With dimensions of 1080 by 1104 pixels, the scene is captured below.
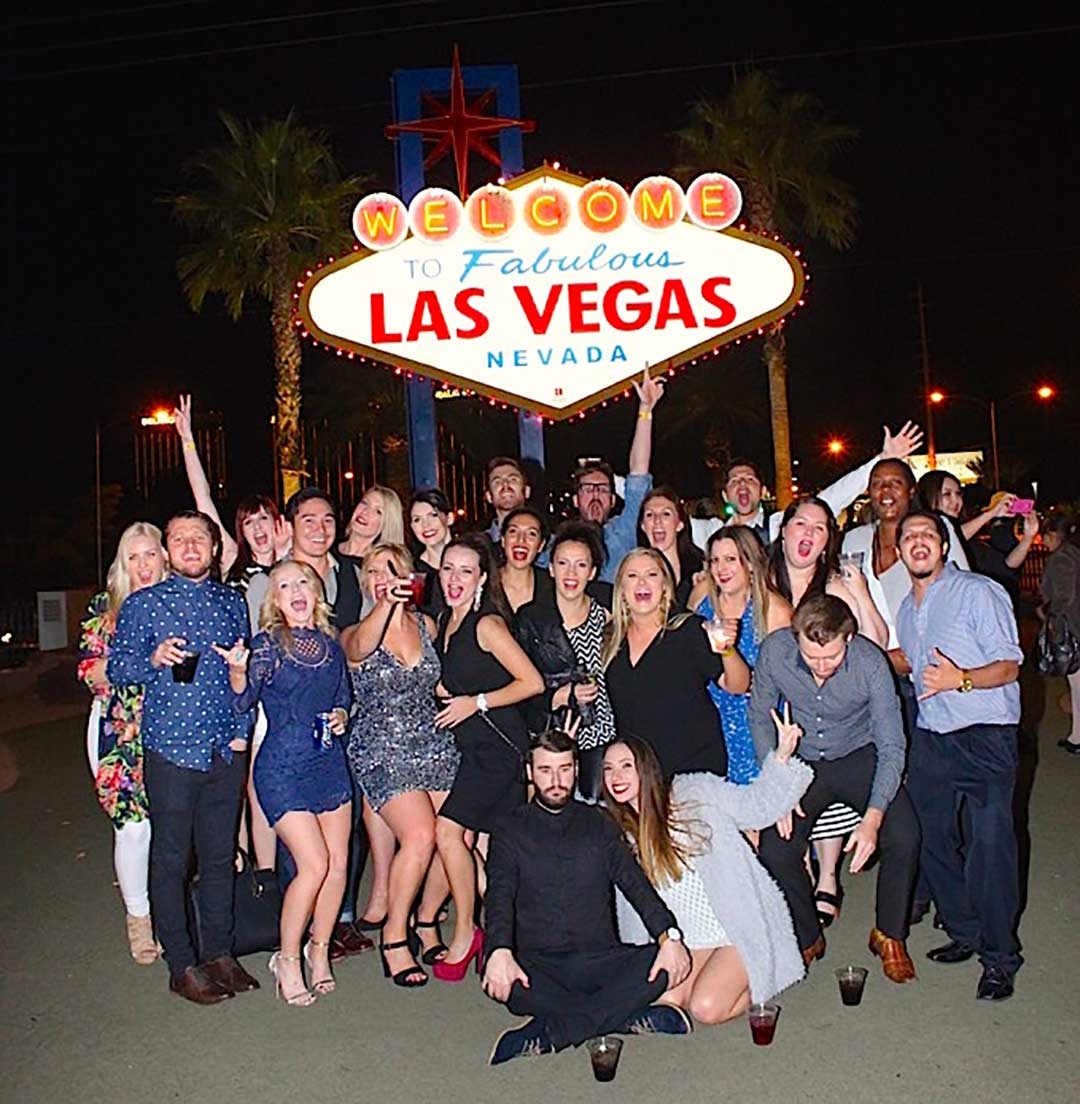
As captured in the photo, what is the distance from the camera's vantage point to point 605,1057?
4.25 metres

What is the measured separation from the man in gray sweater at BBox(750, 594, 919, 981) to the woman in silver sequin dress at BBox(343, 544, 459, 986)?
54.2 inches

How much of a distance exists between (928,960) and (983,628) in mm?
1387

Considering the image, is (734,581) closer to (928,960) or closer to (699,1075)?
(928,960)

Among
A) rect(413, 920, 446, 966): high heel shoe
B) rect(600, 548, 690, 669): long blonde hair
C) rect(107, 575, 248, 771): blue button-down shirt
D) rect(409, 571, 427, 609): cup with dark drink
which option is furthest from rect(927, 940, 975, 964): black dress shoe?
rect(107, 575, 248, 771): blue button-down shirt

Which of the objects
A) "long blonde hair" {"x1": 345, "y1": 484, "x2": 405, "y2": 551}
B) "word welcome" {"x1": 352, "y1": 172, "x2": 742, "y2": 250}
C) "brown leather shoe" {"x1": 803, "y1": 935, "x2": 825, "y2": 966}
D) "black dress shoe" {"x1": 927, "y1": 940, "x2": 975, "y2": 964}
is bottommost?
"black dress shoe" {"x1": 927, "y1": 940, "x2": 975, "y2": 964}

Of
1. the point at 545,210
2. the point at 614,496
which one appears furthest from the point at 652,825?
the point at 545,210

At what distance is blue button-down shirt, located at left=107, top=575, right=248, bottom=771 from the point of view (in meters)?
5.25

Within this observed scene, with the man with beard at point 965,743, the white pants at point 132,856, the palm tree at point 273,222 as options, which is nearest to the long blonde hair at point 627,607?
the man with beard at point 965,743

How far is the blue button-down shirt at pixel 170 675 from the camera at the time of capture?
17.2 feet

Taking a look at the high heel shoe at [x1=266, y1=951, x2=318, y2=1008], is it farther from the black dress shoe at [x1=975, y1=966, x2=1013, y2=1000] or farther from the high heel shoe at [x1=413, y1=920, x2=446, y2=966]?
the black dress shoe at [x1=975, y1=966, x2=1013, y2=1000]

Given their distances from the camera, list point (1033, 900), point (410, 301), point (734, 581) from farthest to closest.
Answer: point (410, 301), point (1033, 900), point (734, 581)

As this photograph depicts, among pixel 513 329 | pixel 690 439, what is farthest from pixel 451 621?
pixel 690 439

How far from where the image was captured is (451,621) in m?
5.77

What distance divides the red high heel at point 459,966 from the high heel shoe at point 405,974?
2.8 inches
